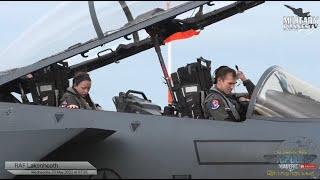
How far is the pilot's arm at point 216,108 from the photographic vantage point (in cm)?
533

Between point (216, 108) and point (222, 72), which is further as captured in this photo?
point (222, 72)

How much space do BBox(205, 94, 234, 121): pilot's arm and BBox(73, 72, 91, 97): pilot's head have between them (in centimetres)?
117

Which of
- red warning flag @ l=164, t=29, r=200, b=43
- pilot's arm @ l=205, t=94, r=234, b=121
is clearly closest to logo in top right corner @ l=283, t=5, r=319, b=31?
red warning flag @ l=164, t=29, r=200, b=43

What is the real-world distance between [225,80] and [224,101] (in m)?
0.31

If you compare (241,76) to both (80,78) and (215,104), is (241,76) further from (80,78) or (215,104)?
(80,78)

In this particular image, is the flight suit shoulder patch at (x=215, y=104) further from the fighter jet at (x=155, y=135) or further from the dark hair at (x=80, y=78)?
the dark hair at (x=80, y=78)

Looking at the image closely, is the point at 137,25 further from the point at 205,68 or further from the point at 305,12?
the point at 305,12

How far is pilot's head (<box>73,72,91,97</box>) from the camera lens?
5758 millimetres

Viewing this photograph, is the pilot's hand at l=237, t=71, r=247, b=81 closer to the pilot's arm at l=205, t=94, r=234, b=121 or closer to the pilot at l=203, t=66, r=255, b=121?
the pilot at l=203, t=66, r=255, b=121

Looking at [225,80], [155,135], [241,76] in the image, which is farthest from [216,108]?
[241,76]

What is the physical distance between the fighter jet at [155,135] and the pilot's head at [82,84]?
460 mm

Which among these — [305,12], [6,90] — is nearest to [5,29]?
[6,90]

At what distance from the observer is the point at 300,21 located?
6750 mm

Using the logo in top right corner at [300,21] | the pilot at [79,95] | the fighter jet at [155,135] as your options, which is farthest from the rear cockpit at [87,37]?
the logo in top right corner at [300,21]
